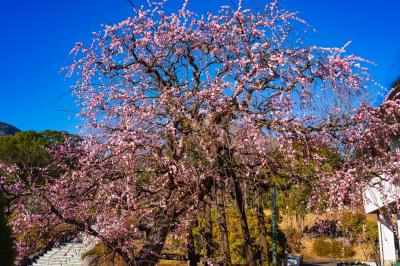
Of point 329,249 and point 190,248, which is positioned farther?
point 329,249

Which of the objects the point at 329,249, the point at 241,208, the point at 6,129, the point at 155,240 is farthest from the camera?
the point at 6,129

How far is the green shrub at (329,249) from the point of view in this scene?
69.9 feet

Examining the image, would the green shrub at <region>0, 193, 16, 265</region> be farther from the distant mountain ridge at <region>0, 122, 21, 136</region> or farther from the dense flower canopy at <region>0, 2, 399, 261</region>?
the distant mountain ridge at <region>0, 122, 21, 136</region>

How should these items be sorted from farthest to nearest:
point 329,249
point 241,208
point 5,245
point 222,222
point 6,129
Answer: point 6,129
point 329,249
point 241,208
point 222,222
point 5,245

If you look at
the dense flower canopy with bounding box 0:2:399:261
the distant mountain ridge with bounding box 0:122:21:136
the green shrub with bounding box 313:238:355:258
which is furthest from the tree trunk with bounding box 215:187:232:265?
the distant mountain ridge with bounding box 0:122:21:136

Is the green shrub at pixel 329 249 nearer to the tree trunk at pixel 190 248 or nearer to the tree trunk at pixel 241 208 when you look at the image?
the tree trunk at pixel 241 208

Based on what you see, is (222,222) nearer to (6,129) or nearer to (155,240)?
(155,240)

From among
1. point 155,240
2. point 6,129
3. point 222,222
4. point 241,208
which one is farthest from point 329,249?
point 6,129

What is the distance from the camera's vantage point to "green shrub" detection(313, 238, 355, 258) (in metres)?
21.3

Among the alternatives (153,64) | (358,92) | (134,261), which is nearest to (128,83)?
(153,64)

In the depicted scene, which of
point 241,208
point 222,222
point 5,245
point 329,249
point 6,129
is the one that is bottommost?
point 5,245

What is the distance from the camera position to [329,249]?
2191cm

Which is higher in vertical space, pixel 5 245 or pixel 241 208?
pixel 241 208

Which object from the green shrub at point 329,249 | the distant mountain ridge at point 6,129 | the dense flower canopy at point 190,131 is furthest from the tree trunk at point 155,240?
the distant mountain ridge at point 6,129
